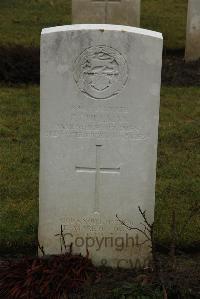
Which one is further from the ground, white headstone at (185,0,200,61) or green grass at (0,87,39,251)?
white headstone at (185,0,200,61)

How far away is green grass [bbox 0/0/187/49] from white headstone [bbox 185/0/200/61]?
108 cm

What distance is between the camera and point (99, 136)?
4891 millimetres

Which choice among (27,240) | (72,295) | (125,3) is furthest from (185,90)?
(72,295)

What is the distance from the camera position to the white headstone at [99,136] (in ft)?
15.6

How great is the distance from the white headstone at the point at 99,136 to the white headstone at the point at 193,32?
692cm

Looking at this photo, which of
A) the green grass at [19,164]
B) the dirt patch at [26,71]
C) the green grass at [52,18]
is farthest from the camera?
the green grass at [52,18]

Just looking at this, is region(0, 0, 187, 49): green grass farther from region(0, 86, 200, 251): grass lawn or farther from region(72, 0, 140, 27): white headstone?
region(0, 86, 200, 251): grass lawn

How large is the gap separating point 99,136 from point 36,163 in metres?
2.35

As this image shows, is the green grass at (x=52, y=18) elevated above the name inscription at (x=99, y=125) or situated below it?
above

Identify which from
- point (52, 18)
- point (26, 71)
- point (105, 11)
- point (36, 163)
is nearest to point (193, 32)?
point (105, 11)

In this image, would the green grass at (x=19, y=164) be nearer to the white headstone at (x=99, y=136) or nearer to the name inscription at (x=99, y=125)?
the white headstone at (x=99, y=136)

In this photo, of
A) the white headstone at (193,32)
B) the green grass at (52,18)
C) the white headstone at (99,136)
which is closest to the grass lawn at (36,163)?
the white headstone at (99,136)

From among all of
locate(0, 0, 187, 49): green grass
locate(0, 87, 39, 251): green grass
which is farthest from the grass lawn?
locate(0, 0, 187, 49): green grass

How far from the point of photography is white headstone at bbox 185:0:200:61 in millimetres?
11531
